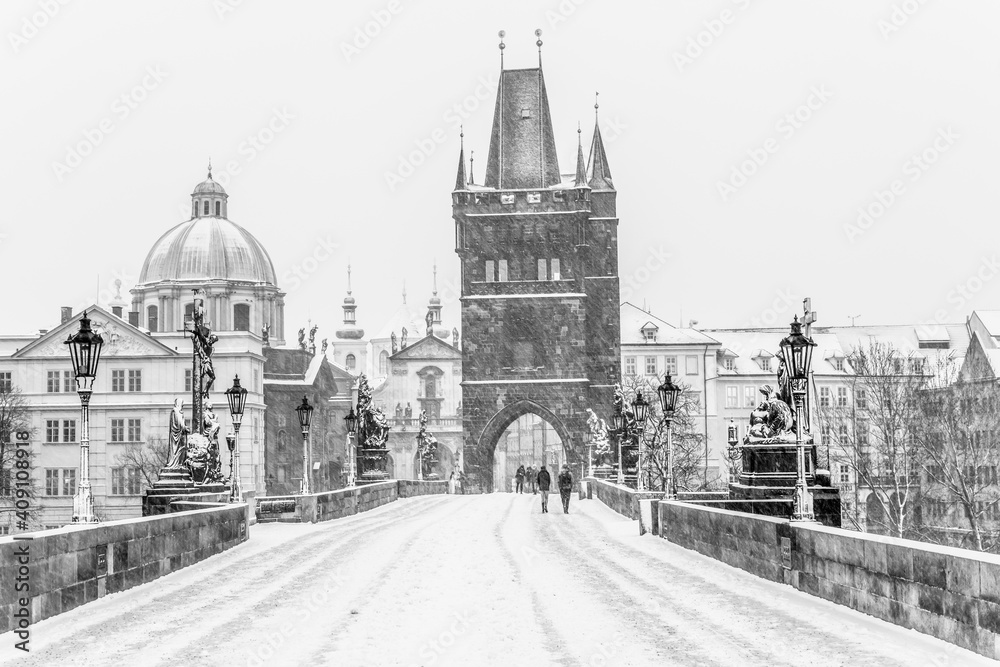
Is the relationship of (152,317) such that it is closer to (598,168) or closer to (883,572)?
(598,168)

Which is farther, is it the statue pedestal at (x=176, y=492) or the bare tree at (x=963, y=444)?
the bare tree at (x=963, y=444)

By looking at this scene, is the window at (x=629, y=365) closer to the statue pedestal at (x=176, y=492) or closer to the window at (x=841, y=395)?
the window at (x=841, y=395)

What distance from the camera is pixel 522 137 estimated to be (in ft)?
274

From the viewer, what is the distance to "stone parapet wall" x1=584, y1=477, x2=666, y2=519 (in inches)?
1219

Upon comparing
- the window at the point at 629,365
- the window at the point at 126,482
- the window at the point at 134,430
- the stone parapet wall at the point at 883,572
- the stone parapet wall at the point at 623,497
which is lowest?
the window at the point at 126,482

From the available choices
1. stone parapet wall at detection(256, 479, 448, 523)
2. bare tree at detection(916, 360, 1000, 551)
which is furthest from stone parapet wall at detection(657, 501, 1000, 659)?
bare tree at detection(916, 360, 1000, 551)

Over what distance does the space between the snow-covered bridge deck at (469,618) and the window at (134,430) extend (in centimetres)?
5839

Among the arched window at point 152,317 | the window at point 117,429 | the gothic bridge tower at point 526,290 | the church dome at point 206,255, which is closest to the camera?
the window at point 117,429

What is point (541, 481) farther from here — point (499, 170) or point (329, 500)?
point (499, 170)

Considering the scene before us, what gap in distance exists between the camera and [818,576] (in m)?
A: 14.1

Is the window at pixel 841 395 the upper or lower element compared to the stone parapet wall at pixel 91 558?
upper

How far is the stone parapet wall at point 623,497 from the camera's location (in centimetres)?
3095

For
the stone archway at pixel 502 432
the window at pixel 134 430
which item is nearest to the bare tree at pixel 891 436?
the stone archway at pixel 502 432

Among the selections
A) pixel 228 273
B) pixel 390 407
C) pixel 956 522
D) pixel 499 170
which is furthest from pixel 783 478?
pixel 390 407
